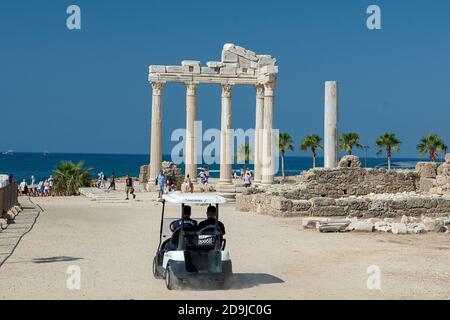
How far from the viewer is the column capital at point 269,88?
43.5 m

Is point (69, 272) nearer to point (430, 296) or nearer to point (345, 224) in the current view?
point (430, 296)

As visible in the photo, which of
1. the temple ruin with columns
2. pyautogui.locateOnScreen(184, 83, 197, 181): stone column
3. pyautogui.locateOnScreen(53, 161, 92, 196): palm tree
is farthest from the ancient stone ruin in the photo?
pyautogui.locateOnScreen(53, 161, 92, 196): palm tree

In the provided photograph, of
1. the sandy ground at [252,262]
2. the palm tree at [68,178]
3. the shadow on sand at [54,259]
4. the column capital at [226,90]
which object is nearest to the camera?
the sandy ground at [252,262]

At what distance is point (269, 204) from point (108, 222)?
6719mm

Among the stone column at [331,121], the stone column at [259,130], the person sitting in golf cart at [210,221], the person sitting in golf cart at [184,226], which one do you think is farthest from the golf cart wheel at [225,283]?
the stone column at [259,130]

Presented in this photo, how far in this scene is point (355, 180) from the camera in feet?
101

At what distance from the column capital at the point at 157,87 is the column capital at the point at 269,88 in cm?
679

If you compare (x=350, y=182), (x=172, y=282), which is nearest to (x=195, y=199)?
(x=172, y=282)

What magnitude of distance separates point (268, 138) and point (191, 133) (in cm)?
507

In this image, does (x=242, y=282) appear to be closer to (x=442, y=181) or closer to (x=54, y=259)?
(x=54, y=259)

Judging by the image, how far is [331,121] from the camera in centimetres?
3397

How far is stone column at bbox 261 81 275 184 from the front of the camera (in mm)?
43750

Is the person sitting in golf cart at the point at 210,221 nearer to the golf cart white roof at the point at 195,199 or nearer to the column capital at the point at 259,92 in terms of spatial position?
the golf cart white roof at the point at 195,199
